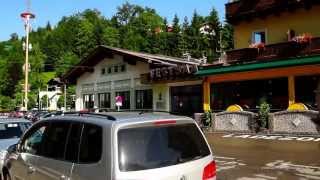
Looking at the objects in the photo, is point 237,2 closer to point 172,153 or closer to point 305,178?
point 305,178

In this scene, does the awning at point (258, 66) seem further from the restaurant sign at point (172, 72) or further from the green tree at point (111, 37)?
the green tree at point (111, 37)

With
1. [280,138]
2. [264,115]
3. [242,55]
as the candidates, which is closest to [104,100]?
[242,55]

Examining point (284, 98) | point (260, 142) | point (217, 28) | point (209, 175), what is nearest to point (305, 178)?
point (209, 175)

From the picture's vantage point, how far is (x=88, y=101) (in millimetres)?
48219

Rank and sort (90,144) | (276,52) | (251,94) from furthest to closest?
1. (251,94)
2. (276,52)
3. (90,144)

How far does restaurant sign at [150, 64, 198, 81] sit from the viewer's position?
3328 cm

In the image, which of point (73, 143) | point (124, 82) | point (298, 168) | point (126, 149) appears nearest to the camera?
point (126, 149)

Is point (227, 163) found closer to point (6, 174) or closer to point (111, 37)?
point (6, 174)

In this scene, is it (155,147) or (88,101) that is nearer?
(155,147)

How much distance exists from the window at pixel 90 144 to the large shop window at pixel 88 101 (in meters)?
41.7

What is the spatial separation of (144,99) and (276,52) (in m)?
15.3

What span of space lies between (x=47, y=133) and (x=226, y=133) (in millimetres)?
18954

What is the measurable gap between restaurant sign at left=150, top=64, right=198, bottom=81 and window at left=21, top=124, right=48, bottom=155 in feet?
81.7

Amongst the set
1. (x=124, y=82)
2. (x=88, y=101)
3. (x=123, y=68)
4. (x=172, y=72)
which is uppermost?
Answer: (x=123, y=68)
